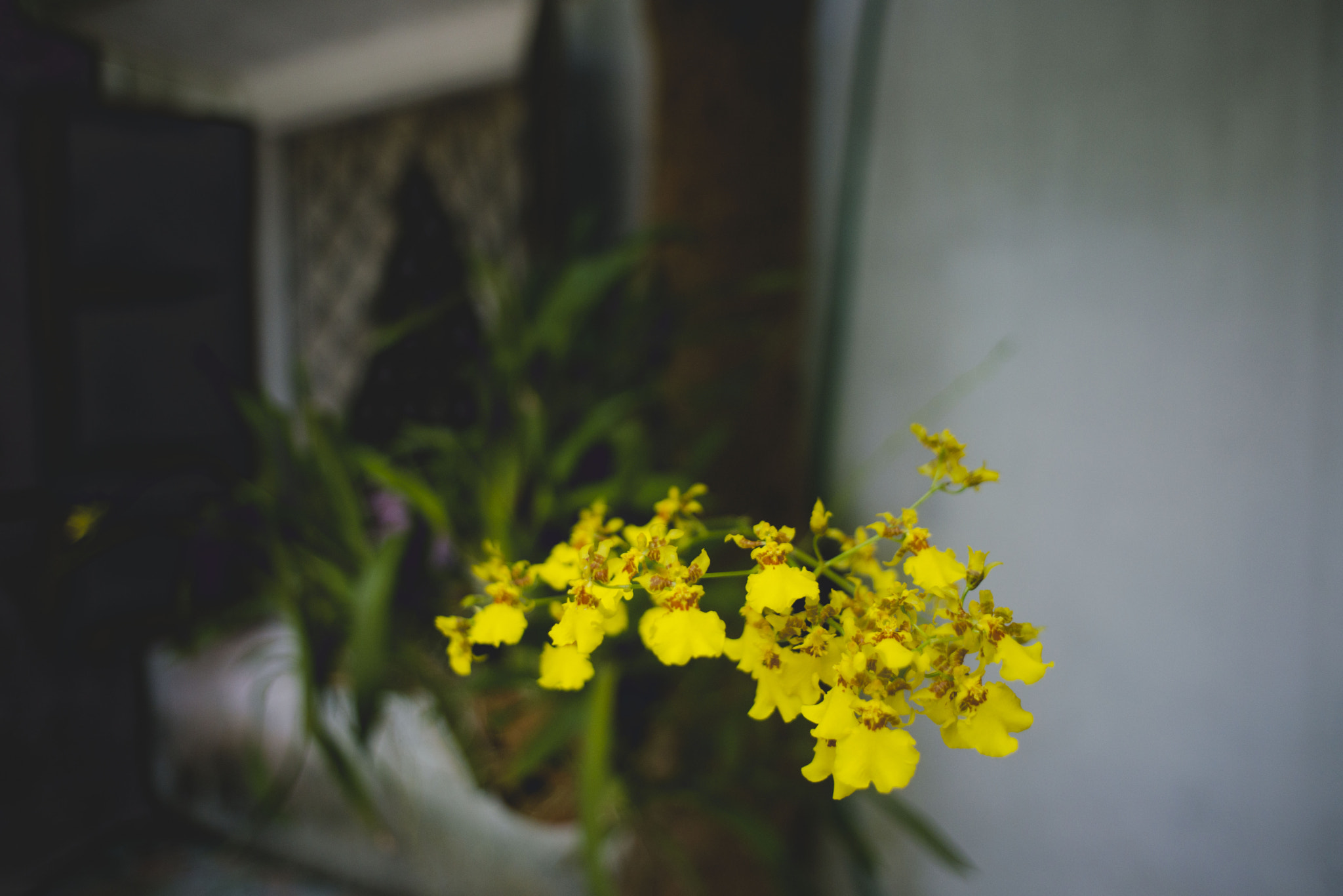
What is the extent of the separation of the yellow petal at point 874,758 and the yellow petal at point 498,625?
0.32 feet

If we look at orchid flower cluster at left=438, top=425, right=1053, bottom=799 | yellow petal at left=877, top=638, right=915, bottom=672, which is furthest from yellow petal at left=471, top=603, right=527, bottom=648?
yellow petal at left=877, top=638, right=915, bottom=672

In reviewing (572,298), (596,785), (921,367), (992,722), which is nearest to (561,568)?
(992,722)

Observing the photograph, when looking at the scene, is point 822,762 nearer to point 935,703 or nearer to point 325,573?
point 935,703

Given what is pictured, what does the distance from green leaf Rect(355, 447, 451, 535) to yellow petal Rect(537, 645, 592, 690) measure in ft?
0.95

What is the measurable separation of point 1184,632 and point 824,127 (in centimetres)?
66

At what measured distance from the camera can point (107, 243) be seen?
0.59m

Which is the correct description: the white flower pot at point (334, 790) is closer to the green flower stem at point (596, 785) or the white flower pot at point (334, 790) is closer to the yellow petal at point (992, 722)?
the green flower stem at point (596, 785)

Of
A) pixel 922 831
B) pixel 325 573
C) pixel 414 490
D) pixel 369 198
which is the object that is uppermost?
pixel 369 198

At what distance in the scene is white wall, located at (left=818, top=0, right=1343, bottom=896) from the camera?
46 centimetres

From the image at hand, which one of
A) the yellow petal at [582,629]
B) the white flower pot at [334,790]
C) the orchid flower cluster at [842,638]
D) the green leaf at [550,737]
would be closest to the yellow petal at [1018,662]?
the orchid flower cluster at [842,638]

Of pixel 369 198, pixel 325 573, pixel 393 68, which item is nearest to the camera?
pixel 325 573

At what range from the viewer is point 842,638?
0.56 ft

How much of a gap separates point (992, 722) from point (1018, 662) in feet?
0.06

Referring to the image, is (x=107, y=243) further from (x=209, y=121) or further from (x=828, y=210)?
(x=828, y=210)
